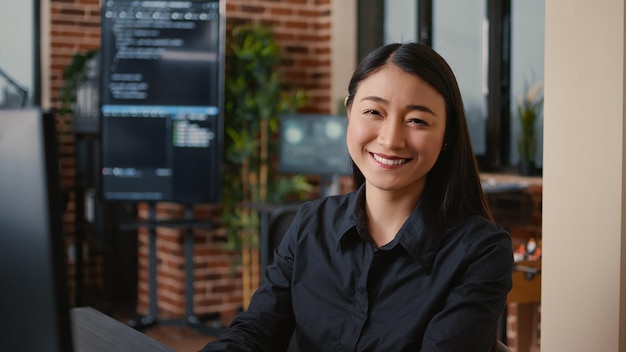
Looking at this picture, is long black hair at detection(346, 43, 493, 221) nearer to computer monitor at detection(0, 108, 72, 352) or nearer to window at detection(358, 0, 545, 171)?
computer monitor at detection(0, 108, 72, 352)

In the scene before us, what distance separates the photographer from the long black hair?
1.67 metres

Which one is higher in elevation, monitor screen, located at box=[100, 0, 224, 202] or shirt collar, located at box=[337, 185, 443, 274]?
monitor screen, located at box=[100, 0, 224, 202]

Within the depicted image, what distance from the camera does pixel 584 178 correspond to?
204cm

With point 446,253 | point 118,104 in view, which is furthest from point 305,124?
point 446,253

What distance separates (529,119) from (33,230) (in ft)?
11.5

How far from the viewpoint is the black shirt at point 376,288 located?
1592 millimetres

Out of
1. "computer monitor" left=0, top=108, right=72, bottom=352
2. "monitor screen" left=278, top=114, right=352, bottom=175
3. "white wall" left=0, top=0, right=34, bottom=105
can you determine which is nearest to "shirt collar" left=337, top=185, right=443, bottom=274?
"computer monitor" left=0, top=108, right=72, bottom=352

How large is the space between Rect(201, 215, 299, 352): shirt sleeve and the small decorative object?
8.00 ft

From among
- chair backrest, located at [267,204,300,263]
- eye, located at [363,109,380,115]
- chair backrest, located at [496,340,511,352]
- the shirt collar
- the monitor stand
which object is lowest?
chair backrest, located at [267,204,300,263]

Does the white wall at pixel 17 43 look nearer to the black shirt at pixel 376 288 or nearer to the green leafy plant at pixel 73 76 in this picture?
the green leafy plant at pixel 73 76

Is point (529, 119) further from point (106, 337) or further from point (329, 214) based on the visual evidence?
point (106, 337)

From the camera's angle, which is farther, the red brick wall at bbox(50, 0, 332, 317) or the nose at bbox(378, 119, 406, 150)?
the red brick wall at bbox(50, 0, 332, 317)

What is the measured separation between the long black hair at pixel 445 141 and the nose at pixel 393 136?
10cm

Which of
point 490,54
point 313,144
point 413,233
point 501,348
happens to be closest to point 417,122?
point 413,233
